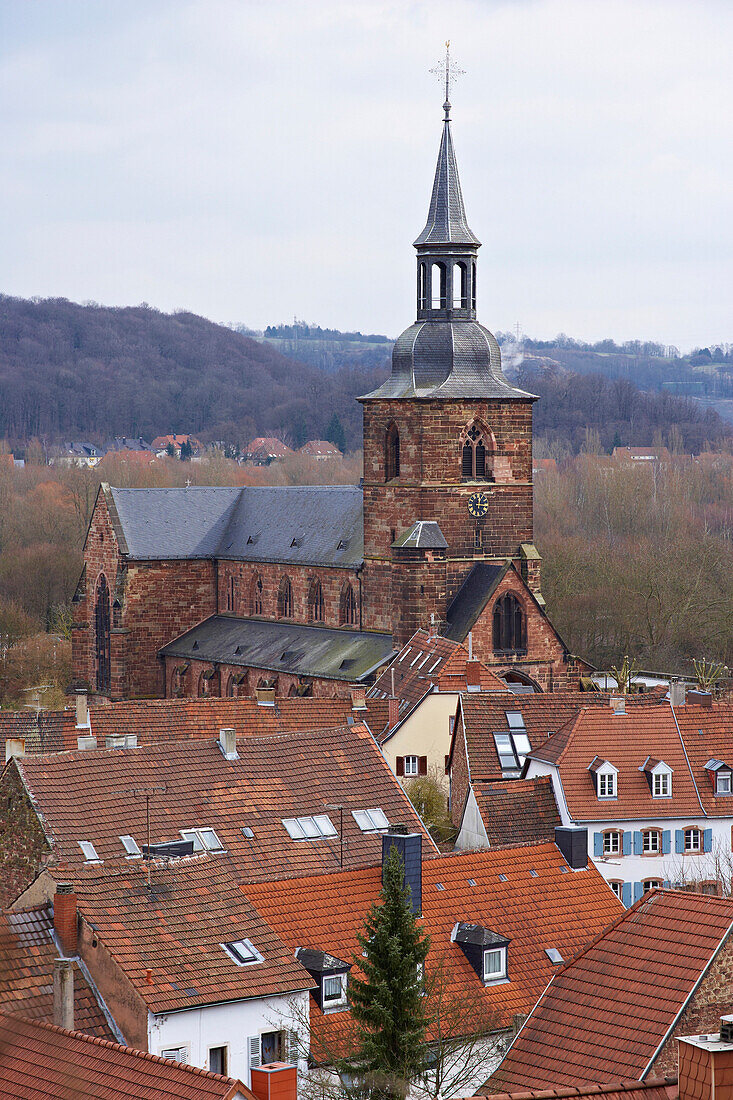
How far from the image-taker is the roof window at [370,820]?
30828mm

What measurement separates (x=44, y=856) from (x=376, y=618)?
117 ft

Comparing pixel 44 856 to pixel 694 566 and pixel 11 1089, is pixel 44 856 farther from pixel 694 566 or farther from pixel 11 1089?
pixel 694 566

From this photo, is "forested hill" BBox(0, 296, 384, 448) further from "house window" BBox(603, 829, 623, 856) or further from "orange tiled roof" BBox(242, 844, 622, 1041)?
"house window" BBox(603, 829, 623, 856)

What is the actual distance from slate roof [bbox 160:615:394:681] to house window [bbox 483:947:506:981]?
3226 centimetres

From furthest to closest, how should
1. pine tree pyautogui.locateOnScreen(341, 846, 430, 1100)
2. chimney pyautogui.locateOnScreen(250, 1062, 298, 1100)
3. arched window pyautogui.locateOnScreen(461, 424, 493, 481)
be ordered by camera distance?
arched window pyautogui.locateOnScreen(461, 424, 493, 481) < pine tree pyautogui.locateOnScreen(341, 846, 430, 1100) < chimney pyautogui.locateOnScreen(250, 1062, 298, 1100)

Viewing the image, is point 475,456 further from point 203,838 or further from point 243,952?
point 243,952

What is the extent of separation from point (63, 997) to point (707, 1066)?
806 cm

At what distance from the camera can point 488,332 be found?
63062mm

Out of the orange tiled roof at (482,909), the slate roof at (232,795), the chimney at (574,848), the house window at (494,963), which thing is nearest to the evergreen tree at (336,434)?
the slate roof at (232,795)

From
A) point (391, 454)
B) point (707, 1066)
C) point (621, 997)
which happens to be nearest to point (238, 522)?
point (391, 454)

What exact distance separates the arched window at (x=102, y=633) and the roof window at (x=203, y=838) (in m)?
45.9

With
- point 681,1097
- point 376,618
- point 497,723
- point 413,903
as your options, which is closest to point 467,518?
point 376,618

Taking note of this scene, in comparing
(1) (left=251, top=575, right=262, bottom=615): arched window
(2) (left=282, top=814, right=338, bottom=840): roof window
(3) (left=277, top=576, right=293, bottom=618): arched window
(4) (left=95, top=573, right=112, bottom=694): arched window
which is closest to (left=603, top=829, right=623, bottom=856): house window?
(2) (left=282, top=814, right=338, bottom=840): roof window

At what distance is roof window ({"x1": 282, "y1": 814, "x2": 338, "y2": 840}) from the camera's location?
96.6 feet
